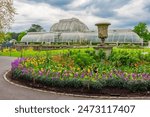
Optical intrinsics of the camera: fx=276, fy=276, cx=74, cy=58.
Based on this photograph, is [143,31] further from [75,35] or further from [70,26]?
[70,26]

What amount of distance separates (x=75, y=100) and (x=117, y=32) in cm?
5558

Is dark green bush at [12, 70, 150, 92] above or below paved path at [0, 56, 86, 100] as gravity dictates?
above

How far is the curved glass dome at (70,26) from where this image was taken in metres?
74.1

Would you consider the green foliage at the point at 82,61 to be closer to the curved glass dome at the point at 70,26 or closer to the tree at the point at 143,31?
the tree at the point at 143,31

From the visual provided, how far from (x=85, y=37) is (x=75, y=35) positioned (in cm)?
258

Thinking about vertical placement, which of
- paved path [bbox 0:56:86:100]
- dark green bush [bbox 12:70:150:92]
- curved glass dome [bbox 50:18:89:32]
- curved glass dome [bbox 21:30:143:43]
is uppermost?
curved glass dome [bbox 50:18:89:32]

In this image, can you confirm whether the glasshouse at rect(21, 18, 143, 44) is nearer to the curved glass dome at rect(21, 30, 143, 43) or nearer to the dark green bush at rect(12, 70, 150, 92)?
the curved glass dome at rect(21, 30, 143, 43)

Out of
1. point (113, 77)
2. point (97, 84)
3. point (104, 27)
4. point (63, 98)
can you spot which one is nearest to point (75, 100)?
point (63, 98)

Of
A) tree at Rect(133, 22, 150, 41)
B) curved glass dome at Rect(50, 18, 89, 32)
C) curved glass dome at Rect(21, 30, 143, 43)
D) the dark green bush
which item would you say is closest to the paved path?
the dark green bush

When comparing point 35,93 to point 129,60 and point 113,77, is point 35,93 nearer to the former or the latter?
point 113,77

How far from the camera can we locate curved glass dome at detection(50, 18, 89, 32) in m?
74.1

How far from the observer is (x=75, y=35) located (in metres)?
66.1

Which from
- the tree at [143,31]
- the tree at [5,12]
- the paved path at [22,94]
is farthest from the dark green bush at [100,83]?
the tree at [143,31]

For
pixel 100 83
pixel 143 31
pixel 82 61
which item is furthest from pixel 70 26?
pixel 100 83
